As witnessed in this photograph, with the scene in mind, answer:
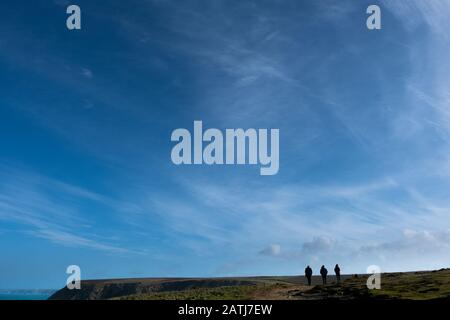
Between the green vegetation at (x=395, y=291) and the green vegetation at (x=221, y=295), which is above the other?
the green vegetation at (x=395, y=291)

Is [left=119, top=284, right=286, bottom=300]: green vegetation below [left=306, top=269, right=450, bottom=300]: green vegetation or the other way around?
below

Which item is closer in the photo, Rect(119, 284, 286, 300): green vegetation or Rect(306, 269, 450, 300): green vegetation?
Rect(306, 269, 450, 300): green vegetation

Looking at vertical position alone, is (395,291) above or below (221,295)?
A: above

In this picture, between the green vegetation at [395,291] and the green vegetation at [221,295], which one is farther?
the green vegetation at [221,295]

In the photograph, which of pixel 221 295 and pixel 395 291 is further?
pixel 221 295
